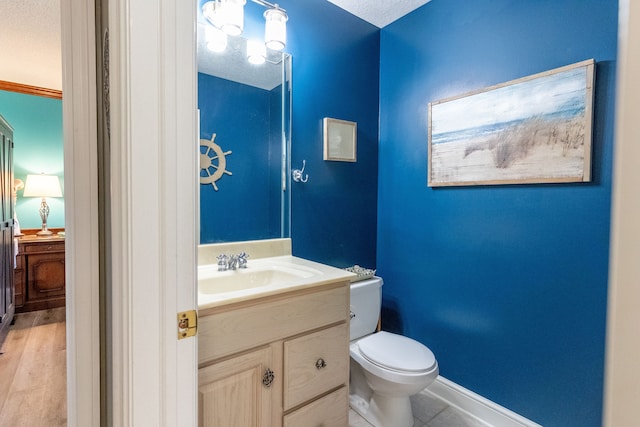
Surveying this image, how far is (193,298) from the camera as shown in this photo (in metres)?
0.69

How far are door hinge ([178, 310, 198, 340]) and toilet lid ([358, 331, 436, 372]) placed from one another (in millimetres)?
→ 1070

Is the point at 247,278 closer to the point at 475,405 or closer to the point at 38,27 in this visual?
the point at 475,405

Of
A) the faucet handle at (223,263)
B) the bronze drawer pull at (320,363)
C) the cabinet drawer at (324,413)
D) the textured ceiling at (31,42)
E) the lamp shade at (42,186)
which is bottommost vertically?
the cabinet drawer at (324,413)

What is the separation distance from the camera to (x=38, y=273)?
3125mm

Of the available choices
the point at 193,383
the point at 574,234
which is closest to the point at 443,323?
the point at 574,234

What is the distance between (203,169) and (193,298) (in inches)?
38.0

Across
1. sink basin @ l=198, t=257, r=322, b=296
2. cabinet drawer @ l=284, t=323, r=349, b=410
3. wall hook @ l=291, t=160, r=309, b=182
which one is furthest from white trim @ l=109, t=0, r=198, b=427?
wall hook @ l=291, t=160, r=309, b=182

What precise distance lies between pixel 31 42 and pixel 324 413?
327 cm

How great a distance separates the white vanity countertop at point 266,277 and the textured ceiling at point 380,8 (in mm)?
1613

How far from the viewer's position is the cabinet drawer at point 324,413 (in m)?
1.18

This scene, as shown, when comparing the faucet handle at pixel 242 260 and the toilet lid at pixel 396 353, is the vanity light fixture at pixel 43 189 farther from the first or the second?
the toilet lid at pixel 396 353

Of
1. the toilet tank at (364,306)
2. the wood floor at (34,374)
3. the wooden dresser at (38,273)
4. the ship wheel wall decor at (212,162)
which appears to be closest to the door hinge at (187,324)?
the ship wheel wall decor at (212,162)

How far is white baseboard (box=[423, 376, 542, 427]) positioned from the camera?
1563 millimetres

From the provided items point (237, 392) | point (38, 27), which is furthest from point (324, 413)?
point (38, 27)
